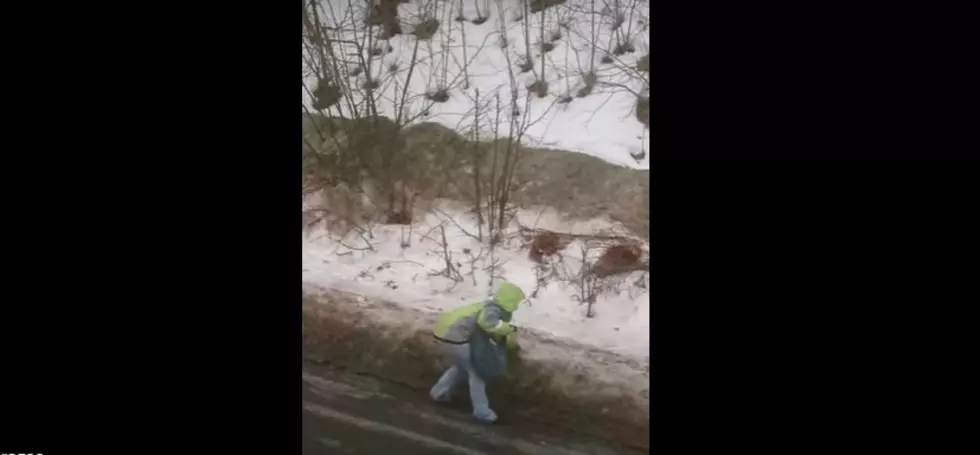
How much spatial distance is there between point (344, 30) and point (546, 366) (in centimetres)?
108

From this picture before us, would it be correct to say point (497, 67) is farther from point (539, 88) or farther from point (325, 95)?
point (325, 95)

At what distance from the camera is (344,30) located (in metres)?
2.27

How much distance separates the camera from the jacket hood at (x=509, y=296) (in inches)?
84.0

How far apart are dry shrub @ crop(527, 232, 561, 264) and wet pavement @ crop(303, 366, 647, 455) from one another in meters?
0.41

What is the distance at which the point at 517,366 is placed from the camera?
2133 mm

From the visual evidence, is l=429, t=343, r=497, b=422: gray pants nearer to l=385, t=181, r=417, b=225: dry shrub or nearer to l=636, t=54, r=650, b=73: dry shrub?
l=385, t=181, r=417, b=225: dry shrub

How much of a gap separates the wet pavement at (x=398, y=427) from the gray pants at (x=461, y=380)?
0.03 m

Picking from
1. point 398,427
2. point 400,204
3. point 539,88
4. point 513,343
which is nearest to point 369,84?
point 400,204

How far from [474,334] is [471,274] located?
0.16 metres

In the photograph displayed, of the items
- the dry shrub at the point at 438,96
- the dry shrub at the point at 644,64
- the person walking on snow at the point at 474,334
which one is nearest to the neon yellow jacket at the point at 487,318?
the person walking on snow at the point at 474,334

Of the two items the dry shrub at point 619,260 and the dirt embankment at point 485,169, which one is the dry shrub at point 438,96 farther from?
the dry shrub at point 619,260
